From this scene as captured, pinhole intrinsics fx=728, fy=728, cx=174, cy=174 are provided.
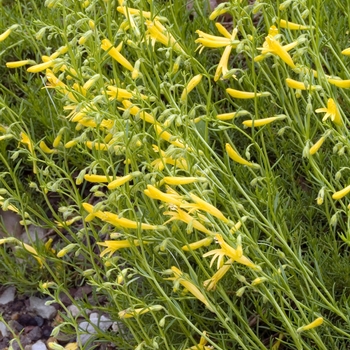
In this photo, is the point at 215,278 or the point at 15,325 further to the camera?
the point at 15,325

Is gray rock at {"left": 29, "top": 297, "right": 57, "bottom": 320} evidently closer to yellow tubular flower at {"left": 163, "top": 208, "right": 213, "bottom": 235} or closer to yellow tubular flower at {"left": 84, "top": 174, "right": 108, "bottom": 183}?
yellow tubular flower at {"left": 84, "top": 174, "right": 108, "bottom": 183}

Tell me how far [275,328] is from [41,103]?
197 centimetres

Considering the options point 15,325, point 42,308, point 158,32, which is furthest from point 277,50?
point 15,325

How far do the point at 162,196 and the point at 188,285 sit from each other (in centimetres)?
53

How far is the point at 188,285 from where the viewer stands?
2859 mm

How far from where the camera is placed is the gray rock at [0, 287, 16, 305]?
3994mm

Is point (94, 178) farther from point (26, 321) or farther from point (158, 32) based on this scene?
point (26, 321)

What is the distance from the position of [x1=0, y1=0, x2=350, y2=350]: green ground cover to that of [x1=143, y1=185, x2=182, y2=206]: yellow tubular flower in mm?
10

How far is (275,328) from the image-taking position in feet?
9.78

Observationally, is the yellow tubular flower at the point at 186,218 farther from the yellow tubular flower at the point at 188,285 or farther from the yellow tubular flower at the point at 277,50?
the yellow tubular flower at the point at 277,50

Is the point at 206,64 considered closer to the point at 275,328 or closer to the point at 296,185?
the point at 296,185

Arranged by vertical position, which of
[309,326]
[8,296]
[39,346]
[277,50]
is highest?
[277,50]

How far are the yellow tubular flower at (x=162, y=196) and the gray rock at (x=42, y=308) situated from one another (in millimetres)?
1611

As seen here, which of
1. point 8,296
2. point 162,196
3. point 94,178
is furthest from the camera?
point 8,296
